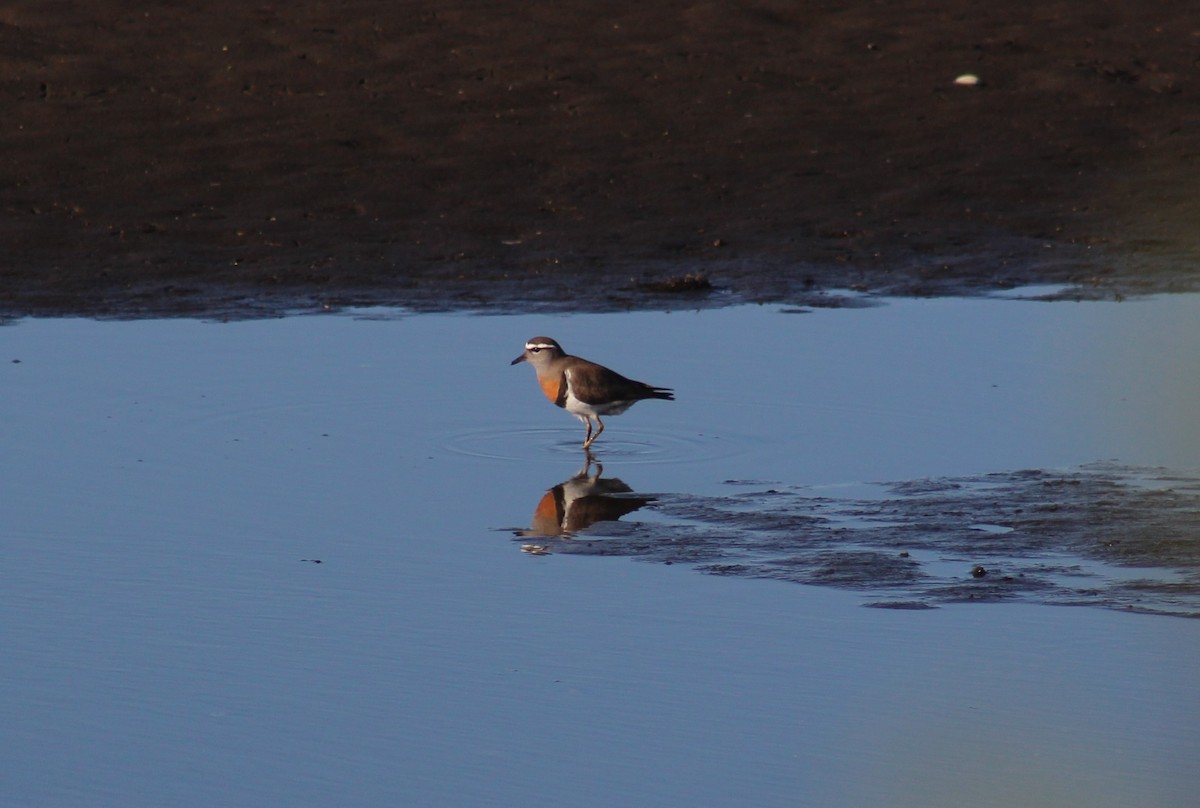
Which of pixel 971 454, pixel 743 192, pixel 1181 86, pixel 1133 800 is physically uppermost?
pixel 1181 86

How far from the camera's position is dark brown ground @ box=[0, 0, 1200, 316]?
44.5ft

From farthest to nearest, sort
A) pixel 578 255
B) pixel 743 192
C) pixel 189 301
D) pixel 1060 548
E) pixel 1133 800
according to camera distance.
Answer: pixel 743 192 → pixel 578 255 → pixel 189 301 → pixel 1060 548 → pixel 1133 800

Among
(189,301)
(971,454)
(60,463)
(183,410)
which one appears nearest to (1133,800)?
(971,454)

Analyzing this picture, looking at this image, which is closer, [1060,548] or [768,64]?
[1060,548]

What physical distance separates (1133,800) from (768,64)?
13.6 meters

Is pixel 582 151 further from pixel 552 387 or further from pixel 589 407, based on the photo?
pixel 589 407

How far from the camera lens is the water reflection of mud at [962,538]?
6.86 m

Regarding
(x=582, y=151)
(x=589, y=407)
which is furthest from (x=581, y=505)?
(x=582, y=151)

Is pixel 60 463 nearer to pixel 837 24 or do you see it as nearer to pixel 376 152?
pixel 376 152

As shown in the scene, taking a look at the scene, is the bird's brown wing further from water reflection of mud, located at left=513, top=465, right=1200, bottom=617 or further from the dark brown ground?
the dark brown ground

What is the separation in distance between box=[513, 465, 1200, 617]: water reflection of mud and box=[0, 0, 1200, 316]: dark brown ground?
4814 mm

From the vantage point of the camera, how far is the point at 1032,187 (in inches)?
615

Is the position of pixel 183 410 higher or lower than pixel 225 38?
lower

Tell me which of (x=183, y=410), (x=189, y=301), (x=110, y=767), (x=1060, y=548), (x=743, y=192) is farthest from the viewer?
(x=743, y=192)
